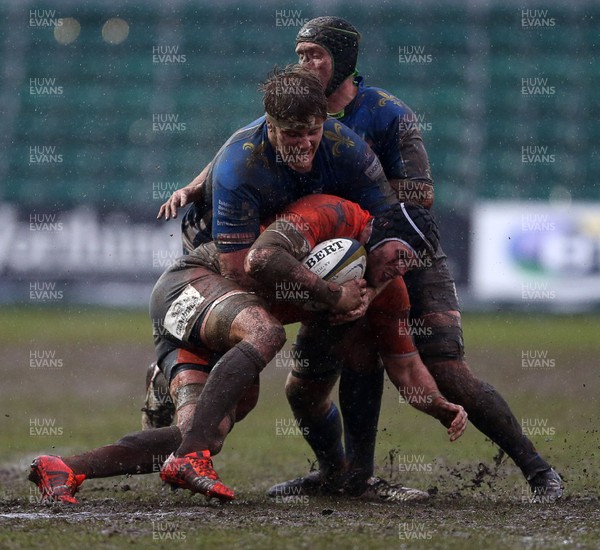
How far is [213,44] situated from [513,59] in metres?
4.92

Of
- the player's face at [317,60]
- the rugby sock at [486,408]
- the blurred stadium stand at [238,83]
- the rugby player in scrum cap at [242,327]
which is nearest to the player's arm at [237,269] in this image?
the rugby player in scrum cap at [242,327]

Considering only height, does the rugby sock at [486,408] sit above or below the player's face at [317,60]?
below

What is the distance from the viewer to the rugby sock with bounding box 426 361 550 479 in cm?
636

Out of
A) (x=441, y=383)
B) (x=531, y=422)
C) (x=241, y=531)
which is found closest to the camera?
(x=241, y=531)

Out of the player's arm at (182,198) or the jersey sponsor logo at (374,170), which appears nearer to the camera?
A: the jersey sponsor logo at (374,170)

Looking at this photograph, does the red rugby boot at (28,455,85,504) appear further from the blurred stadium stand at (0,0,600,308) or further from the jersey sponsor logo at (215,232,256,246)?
the blurred stadium stand at (0,0,600,308)

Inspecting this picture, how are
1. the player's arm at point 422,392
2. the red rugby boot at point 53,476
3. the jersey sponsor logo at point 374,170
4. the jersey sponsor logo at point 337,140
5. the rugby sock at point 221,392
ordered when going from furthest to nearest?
the jersey sponsor logo at point 374,170, the jersey sponsor logo at point 337,140, the player's arm at point 422,392, the red rugby boot at point 53,476, the rugby sock at point 221,392

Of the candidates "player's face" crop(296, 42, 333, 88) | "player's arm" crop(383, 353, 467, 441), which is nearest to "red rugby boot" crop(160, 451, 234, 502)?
"player's arm" crop(383, 353, 467, 441)

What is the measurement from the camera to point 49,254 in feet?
57.4

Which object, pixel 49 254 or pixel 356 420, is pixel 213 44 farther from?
pixel 356 420

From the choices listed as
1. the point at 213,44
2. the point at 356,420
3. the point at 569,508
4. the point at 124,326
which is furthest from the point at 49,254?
the point at 569,508

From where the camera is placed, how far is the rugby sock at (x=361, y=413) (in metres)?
6.68

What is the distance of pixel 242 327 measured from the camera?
561 centimetres

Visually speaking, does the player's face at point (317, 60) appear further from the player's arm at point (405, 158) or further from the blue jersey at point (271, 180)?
the blue jersey at point (271, 180)
